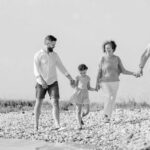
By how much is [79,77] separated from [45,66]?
91 centimetres

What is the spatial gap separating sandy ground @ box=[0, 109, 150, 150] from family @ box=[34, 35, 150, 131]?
0.42 meters

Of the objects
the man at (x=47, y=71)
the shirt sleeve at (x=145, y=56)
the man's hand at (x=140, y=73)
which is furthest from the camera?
the man's hand at (x=140, y=73)

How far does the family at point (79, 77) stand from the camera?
1409cm

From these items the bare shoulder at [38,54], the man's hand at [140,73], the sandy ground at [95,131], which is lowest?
the sandy ground at [95,131]

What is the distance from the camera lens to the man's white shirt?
14.1 m

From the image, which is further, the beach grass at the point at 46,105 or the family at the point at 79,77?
the beach grass at the point at 46,105

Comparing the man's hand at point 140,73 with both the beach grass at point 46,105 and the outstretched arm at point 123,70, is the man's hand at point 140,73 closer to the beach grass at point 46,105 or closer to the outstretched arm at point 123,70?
the outstretched arm at point 123,70

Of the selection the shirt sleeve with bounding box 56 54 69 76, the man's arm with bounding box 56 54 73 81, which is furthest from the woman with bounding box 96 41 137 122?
the shirt sleeve with bounding box 56 54 69 76

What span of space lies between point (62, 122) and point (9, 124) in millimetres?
1645

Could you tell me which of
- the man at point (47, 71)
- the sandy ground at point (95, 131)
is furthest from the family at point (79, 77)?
the sandy ground at point (95, 131)

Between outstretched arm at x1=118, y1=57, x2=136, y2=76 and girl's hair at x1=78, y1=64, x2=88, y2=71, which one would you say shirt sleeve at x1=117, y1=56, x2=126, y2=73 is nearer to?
outstretched arm at x1=118, y1=57, x2=136, y2=76

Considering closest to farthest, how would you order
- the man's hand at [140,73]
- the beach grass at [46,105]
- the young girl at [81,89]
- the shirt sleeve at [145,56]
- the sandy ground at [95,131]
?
1. the sandy ground at [95,131]
2. the shirt sleeve at [145,56]
3. the young girl at [81,89]
4. the man's hand at [140,73]
5. the beach grass at [46,105]

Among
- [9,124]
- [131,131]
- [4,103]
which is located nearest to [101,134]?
[131,131]

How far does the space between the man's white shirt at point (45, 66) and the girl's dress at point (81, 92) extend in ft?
2.16
